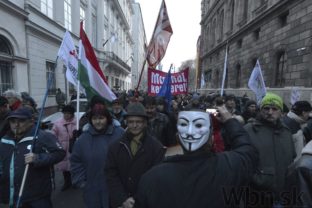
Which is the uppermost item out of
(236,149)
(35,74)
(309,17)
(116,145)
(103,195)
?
(309,17)

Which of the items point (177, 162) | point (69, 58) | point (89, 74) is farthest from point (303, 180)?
point (69, 58)

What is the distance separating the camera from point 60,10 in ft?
54.0

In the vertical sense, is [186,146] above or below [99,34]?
below

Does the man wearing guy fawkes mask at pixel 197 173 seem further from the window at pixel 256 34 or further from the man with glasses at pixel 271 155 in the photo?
the window at pixel 256 34

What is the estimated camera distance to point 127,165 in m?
2.38

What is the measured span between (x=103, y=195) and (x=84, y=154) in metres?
0.52

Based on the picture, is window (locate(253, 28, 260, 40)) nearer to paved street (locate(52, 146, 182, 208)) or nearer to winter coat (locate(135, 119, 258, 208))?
paved street (locate(52, 146, 182, 208))

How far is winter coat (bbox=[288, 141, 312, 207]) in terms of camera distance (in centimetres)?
132

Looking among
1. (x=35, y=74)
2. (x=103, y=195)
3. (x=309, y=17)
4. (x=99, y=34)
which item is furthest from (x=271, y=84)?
(x=99, y=34)

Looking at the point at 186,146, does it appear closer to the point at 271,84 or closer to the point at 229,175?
the point at 229,175

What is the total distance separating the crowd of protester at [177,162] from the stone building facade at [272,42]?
9548 mm

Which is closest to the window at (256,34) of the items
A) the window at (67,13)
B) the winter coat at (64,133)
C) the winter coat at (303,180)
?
the window at (67,13)

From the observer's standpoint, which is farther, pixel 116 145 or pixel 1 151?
pixel 1 151

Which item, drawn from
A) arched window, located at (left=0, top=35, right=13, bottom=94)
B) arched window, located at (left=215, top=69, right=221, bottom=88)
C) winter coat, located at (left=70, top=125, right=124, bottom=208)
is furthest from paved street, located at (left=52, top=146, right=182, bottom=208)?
arched window, located at (left=215, top=69, right=221, bottom=88)
